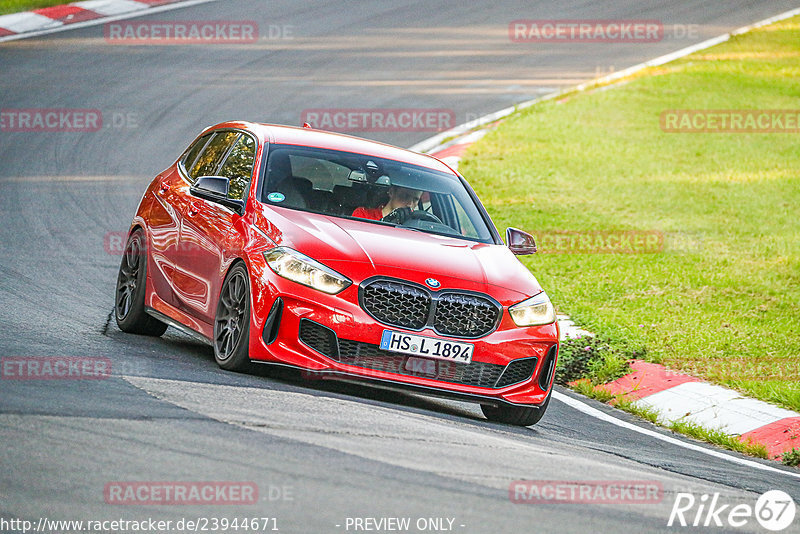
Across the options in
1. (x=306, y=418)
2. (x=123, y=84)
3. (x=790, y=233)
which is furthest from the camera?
(x=123, y=84)

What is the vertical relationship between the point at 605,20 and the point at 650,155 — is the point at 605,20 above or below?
above

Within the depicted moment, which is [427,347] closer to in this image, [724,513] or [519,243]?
[519,243]

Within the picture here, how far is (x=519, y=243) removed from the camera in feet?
29.4

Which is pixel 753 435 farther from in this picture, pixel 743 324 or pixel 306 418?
pixel 306 418

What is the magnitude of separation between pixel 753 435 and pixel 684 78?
17.5 m

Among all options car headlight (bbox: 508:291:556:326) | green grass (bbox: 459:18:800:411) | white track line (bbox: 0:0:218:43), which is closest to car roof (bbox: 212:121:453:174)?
car headlight (bbox: 508:291:556:326)

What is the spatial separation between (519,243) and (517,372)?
58.7 inches

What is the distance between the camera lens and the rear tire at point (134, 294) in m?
9.30

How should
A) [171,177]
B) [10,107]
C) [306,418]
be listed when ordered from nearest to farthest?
1. [306,418]
2. [171,177]
3. [10,107]

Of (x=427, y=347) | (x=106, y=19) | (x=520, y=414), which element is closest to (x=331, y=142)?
(x=427, y=347)

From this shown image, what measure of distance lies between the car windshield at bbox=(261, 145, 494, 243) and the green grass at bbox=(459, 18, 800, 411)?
9.34ft

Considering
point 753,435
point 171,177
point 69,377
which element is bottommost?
point 753,435

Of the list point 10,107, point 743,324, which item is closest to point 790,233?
point 743,324

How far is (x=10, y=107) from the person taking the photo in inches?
761
